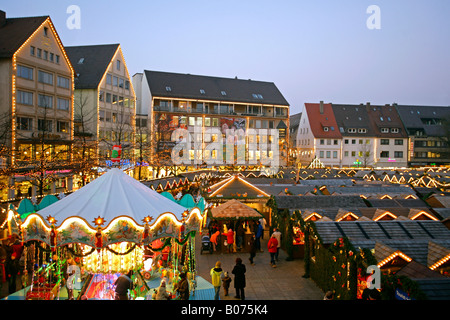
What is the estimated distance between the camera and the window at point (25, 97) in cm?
2969

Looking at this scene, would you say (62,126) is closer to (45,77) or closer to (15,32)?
(45,77)

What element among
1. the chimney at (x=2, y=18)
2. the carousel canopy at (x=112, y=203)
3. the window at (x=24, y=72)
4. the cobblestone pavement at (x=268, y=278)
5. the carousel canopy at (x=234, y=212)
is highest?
the chimney at (x=2, y=18)

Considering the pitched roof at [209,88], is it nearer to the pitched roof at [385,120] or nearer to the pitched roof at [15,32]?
the pitched roof at [385,120]

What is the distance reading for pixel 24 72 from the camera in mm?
30188

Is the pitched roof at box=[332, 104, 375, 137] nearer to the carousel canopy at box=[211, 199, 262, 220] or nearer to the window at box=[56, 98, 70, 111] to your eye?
the window at box=[56, 98, 70, 111]

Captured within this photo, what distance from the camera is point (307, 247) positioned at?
12938mm

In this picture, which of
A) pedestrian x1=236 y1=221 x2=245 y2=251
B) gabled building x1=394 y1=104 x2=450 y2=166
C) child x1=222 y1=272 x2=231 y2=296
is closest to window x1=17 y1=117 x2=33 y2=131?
pedestrian x1=236 y1=221 x2=245 y2=251

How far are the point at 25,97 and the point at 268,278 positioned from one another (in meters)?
26.8

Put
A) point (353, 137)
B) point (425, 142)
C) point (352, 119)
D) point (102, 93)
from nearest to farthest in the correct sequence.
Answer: point (102, 93) → point (353, 137) → point (352, 119) → point (425, 142)

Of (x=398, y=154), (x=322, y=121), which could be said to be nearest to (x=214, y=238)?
(x=322, y=121)

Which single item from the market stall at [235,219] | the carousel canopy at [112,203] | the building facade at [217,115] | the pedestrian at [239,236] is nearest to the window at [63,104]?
the building facade at [217,115]

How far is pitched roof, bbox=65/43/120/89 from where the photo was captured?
4212cm

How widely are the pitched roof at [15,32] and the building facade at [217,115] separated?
23115 mm

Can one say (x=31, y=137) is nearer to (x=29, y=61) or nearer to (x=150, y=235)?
(x=29, y=61)
